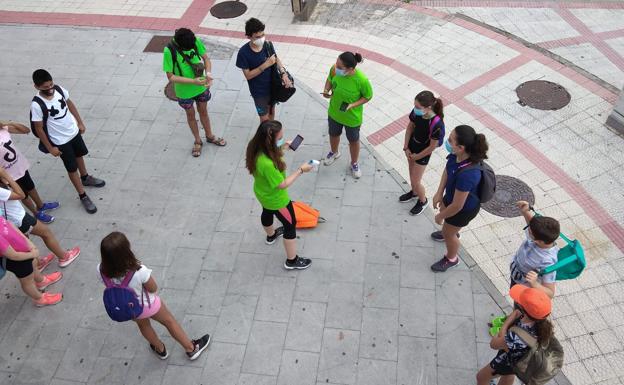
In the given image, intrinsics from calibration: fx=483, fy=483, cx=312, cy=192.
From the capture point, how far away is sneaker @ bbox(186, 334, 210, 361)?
5250 millimetres

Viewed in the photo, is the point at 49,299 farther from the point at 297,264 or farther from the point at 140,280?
the point at 297,264

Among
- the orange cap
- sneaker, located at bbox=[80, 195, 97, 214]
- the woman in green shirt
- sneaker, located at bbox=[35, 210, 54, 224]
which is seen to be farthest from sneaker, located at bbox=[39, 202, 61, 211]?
the orange cap

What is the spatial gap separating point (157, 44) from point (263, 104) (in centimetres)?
463

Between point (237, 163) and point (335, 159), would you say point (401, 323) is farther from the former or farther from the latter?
point (237, 163)

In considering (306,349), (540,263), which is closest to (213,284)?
(306,349)

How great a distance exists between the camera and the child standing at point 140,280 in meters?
3.91

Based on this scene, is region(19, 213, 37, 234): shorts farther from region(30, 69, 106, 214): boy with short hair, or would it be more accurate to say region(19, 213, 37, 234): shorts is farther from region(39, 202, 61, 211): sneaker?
region(39, 202, 61, 211): sneaker

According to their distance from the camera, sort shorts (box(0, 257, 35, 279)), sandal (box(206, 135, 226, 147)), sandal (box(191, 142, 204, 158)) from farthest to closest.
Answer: sandal (box(206, 135, 226, 147)) < sandal (box(191, 142, 204, 158)) < shorts (box(0, 257, 35, 279))

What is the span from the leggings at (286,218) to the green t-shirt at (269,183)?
0.10m

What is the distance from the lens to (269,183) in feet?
16.3

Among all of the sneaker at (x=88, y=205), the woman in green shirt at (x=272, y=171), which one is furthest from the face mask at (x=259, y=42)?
the sneaker at (x=88, y=205)

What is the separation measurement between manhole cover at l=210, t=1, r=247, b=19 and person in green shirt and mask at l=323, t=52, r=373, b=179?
594 centimetres

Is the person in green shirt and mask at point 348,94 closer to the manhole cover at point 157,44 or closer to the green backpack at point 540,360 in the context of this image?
the green backpack at point 540,360

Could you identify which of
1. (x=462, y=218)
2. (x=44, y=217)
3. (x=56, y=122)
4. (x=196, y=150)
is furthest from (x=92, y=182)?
(x=462, y=218)
